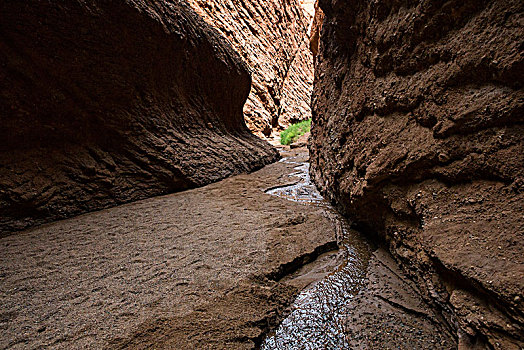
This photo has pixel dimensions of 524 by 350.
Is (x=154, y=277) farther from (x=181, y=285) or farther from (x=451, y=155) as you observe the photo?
(x=451, y=155)

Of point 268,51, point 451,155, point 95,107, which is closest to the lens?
point 451,155

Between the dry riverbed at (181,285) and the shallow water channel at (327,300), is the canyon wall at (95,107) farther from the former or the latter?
the shallow water channel at (327,300)

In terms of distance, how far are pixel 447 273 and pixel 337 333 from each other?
483 mm

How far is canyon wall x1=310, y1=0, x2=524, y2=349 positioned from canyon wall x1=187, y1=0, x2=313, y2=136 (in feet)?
25.6

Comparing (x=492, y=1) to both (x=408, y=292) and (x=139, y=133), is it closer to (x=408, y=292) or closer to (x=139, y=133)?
(x=408, y=292)

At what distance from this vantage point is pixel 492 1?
0.88 m

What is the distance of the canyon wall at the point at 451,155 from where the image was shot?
73 centimetres

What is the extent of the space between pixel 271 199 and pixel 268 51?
10111 mm

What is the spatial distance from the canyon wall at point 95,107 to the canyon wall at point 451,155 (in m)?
2.17

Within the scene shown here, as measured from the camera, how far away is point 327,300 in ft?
3.49

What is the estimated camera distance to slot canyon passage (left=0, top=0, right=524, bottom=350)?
82cm

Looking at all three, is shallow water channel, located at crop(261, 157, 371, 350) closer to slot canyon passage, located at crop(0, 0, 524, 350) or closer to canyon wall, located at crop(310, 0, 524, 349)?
slot canyon passage, located at crop(0, 0, 524, 350)

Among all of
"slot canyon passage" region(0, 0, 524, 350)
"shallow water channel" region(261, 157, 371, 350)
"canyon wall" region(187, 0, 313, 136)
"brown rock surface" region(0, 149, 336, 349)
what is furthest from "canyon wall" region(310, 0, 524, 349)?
"canyon wall" region(187, 0, 313, 136)

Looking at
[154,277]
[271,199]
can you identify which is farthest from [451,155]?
[271,199]
